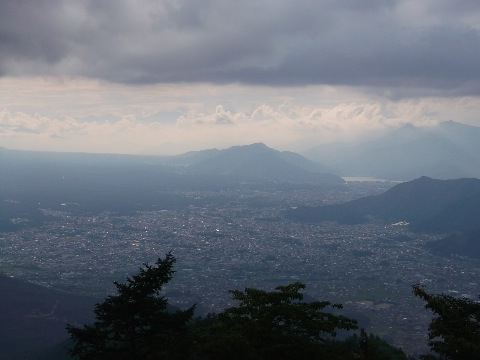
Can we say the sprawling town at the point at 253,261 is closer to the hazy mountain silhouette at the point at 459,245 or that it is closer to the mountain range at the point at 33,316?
the hazy mountain silhouette at the point at 459,245

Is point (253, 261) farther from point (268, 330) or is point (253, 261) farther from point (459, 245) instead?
point (268, 330)

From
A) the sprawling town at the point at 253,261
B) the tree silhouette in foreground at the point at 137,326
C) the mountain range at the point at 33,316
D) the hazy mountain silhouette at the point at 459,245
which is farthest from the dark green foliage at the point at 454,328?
the hazy mountain silhouette at the point at 459,245

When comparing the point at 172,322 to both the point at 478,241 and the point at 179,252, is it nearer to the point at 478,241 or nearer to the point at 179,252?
the point at 179,252

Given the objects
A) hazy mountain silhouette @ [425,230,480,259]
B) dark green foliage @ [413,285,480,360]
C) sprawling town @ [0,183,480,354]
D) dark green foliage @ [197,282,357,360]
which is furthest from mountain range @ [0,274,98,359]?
hazy mountain silhouette @ [425,230,480,259]

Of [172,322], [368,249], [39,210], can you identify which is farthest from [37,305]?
[39,210]

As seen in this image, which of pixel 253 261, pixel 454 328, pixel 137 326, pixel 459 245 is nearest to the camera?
pixel 454 328

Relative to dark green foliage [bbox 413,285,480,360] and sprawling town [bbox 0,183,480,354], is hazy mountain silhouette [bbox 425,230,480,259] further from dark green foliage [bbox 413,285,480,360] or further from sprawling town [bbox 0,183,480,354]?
dark green foliage [bbox 413,285,480,360]

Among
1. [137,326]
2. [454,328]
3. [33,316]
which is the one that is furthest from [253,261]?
[454,328]
